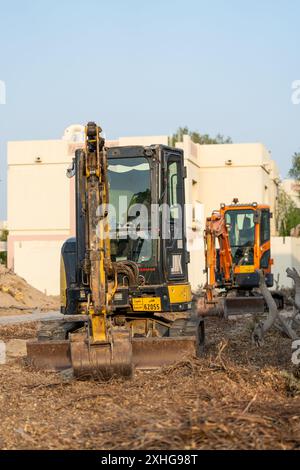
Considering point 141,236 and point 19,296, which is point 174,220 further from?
point 19,296

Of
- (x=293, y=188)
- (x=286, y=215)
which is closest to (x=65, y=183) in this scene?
(x=286, y=215)

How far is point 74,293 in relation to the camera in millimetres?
12375

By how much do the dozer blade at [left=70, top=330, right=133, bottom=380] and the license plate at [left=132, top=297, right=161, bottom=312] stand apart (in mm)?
1767

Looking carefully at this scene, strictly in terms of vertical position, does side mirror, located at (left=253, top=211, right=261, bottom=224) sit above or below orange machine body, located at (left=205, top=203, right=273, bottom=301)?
above

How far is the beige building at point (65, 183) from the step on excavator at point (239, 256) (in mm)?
19211

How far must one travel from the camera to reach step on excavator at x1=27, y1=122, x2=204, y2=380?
11.5m

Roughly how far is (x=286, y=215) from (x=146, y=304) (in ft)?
163

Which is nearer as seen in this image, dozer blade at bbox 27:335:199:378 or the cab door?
dozer blade at bbox 27:335:199:378

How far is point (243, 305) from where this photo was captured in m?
22.4

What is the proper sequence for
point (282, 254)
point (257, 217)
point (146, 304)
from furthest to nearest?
point (282, 254) → point (257, 217) → point (146, 304)

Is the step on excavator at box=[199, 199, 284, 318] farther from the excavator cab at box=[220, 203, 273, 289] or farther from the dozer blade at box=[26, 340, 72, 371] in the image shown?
the dozer blade at box=[26, 340, 72, 371]

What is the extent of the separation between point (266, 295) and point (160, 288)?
340cm

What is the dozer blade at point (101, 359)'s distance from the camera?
10461 millimetres

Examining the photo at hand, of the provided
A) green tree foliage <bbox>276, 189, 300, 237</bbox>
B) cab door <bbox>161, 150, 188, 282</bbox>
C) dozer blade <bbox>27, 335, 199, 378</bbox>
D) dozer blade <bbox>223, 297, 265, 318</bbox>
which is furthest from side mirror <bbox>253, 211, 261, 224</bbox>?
green tree foliage <bbox>276, 189, 300, 237</bbox>
